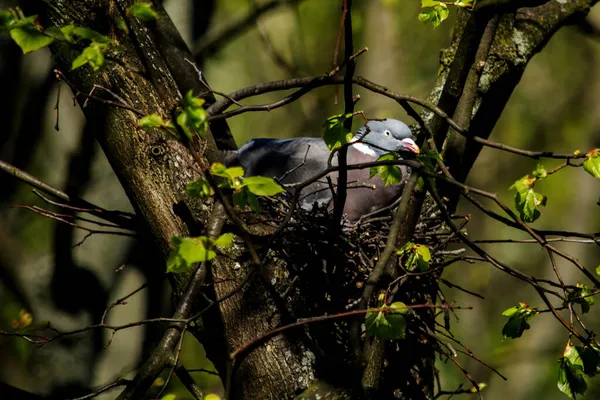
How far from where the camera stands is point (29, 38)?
1746 mm

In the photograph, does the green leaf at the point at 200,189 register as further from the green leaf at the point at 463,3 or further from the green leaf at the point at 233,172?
the green leaf at the point at 463,3

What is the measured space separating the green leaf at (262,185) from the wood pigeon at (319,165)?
151 centimetres

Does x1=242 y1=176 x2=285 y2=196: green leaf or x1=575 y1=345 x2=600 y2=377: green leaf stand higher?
x1=242 y1=176 x2=285 y2=196: green leaf

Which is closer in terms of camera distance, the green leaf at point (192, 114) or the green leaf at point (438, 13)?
the green leaf at point (192, 114)

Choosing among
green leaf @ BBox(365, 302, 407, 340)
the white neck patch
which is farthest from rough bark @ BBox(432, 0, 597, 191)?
green leaf @ BBox(365, 302, 407, 340)

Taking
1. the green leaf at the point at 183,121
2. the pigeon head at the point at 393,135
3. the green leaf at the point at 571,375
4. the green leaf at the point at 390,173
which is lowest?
the green leaf at the point at 571,375

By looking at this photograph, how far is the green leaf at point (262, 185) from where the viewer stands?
1750mm

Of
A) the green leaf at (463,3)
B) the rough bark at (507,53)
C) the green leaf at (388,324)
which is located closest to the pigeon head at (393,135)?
the rough bark at (507,53)

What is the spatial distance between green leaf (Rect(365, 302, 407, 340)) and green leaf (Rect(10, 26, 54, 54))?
1.13m

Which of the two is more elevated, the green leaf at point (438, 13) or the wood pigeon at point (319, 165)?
the wood pigeon at point (319, 165)

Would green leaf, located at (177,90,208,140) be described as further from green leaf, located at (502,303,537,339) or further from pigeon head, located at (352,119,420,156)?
pigeon head, located at (352,119,420,156)

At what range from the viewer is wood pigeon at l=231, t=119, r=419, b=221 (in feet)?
11.2

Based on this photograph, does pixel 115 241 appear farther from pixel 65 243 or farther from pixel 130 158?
pixel 130 158

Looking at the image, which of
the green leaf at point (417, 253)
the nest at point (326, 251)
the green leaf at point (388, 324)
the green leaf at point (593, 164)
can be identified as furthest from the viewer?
the nest at point (326, 251)
